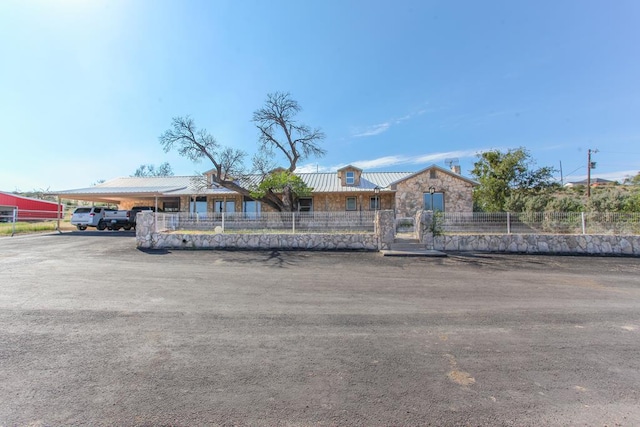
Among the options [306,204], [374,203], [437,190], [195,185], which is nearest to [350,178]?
[374,203]

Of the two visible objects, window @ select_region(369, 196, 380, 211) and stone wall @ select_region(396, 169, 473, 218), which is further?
window @ select_region(369, 196, 380, 211)

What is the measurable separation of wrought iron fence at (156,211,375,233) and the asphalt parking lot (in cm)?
595

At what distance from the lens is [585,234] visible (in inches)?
485

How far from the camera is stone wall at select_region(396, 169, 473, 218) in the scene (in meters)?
23.1

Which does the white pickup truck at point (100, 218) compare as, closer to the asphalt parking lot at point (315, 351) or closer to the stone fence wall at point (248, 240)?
the stone fence wall at point (248, 240)

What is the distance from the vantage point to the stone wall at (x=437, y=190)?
75.9 feet

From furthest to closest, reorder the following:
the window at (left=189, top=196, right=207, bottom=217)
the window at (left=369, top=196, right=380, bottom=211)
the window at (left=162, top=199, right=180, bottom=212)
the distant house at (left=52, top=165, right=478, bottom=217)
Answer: the window at (left=162, top=199, right=180, bottom=212)
the window at (left=189, top=196, right=207, bottom=217)
the window at (left=369, top=196, right=380, bottom=211)
the distant house at (left=52, top=165, right=478, bottom=217)

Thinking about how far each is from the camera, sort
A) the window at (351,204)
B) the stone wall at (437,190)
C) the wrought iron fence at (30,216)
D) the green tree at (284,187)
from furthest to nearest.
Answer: the window at (351,204) → the stone wall at (437,190) → the green tree at (284,187) → the wrought iron fence at (30,216)

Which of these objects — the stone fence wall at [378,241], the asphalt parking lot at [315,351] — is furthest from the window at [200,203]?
the asphalt parking lot at [315,351]

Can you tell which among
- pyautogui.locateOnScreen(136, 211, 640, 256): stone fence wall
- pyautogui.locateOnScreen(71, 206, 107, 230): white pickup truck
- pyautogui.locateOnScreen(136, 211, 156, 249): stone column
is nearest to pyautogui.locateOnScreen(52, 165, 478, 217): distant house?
pyautogui.locateOnScreen(71, 206, 107, 230): white pickup truck

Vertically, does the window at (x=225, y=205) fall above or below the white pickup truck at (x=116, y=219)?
above

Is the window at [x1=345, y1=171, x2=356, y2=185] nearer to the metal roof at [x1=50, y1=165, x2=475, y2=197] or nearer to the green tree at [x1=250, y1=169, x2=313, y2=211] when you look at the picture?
the metal roof at [x1=50, y1=165, x2=475, y2=197]

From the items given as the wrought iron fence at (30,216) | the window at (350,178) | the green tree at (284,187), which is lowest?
the wrought iron fence at (30,216)

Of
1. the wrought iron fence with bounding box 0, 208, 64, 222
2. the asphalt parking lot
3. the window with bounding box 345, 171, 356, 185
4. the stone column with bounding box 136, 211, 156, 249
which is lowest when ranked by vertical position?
the asphalt parking lot
